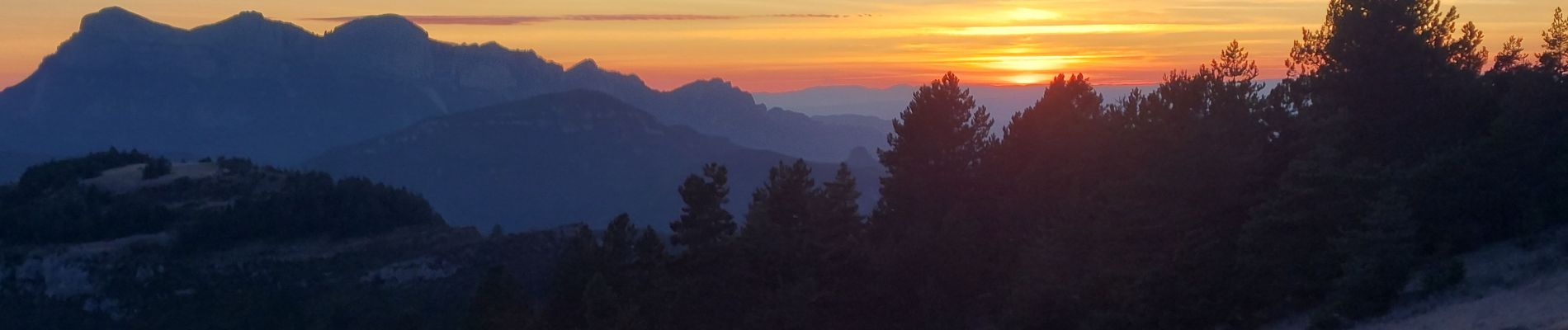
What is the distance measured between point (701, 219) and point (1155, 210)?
11755 millimetres

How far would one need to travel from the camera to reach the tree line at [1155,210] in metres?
21.6

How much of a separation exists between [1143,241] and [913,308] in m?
7.22

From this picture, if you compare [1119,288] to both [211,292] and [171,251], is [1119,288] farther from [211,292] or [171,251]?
[171,251]

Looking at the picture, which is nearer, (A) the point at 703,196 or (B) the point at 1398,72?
(B) the point at 1398,72

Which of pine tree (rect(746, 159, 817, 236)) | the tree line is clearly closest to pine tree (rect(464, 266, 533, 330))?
the tree line

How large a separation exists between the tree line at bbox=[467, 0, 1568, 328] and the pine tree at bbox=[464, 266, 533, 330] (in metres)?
0.12

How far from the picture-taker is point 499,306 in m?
34.9

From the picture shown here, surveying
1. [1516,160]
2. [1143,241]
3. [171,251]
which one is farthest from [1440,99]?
[171,251]

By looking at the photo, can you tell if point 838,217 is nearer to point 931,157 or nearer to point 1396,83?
point 931,157

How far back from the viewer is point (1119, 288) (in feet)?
73.3

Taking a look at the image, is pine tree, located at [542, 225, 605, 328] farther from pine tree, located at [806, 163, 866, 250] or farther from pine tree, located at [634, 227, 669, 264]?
pine tree, located at [806, 163, 866, 250]

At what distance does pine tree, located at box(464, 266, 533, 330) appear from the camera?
32781 millimetres

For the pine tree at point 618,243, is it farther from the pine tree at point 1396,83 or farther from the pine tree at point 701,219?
the pine tree at point 1396,83

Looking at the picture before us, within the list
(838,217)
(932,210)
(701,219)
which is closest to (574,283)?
(701,219)
